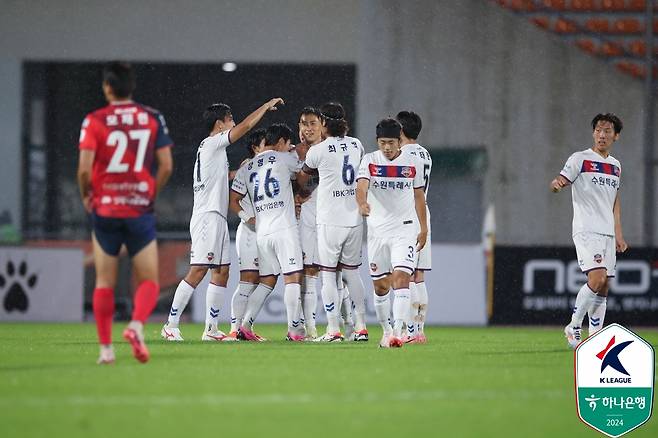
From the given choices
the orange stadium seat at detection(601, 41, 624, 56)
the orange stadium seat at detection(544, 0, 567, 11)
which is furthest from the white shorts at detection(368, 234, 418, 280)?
the orange stadium seat at detection(544, 0, 567, 11)

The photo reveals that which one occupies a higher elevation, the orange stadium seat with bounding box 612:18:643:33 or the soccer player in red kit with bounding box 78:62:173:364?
the orange stadium seat with bounding box 612:18:643:33

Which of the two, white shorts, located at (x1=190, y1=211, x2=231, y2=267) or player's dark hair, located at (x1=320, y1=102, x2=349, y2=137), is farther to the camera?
white shorts, located at (x1=190, y1=211, x2=231, y2=267)

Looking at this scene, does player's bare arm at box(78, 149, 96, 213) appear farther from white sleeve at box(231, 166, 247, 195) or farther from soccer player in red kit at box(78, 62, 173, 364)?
white sleeve at box(231, 166, 247, 195)

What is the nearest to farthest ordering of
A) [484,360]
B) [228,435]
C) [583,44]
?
[228,435], [484,360], [583,44]

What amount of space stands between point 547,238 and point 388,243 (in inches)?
457

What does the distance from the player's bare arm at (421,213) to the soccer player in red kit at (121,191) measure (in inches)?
103

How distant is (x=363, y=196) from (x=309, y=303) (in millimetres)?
2495

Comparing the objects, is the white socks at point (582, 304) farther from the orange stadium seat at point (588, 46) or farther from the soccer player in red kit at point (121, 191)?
the orange stadium seat at point (588, 46)

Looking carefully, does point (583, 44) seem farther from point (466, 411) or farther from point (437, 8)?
point (466, 411)

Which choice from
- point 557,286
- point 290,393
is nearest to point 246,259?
point 290,393

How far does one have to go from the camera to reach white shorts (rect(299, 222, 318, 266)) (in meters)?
11.8

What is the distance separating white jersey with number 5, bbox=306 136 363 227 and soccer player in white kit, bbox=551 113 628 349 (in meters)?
1.82

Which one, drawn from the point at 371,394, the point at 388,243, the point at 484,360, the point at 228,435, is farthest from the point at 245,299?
the point at 228,435

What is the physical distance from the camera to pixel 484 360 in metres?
8.92
